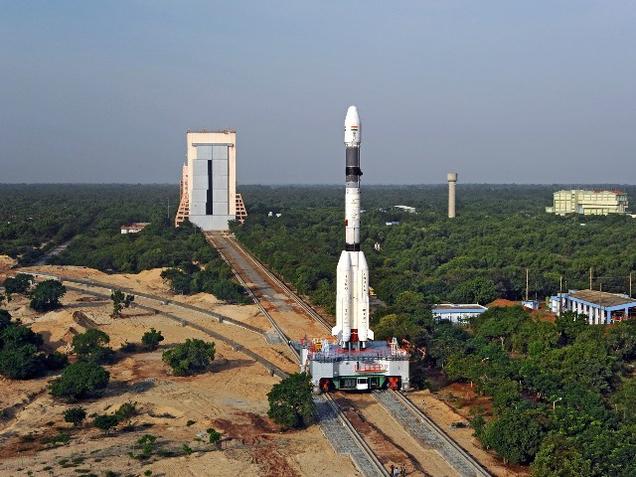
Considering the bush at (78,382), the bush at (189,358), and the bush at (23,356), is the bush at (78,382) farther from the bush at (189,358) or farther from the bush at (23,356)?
the bush at (189,358)

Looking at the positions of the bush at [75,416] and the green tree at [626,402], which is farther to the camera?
the bush at [75,416]

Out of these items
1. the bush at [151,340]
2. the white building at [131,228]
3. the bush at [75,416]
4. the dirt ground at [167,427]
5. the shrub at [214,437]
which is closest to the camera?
the dirt ground at [167,427]

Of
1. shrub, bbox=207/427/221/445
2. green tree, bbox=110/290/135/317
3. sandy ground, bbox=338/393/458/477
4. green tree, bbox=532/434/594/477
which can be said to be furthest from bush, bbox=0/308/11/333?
green tree, bbox=532/434/594/477

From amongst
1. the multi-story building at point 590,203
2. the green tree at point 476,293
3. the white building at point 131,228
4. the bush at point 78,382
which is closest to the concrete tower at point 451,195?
the multi-story building at point 590,203

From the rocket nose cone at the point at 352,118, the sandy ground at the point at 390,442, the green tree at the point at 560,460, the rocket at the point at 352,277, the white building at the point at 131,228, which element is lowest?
the sandy ground at the point at 390,442

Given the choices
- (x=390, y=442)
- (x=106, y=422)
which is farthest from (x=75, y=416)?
(x=390, y=442)

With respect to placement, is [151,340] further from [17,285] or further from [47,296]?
[17,285]

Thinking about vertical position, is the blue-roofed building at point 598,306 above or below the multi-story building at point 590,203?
below
